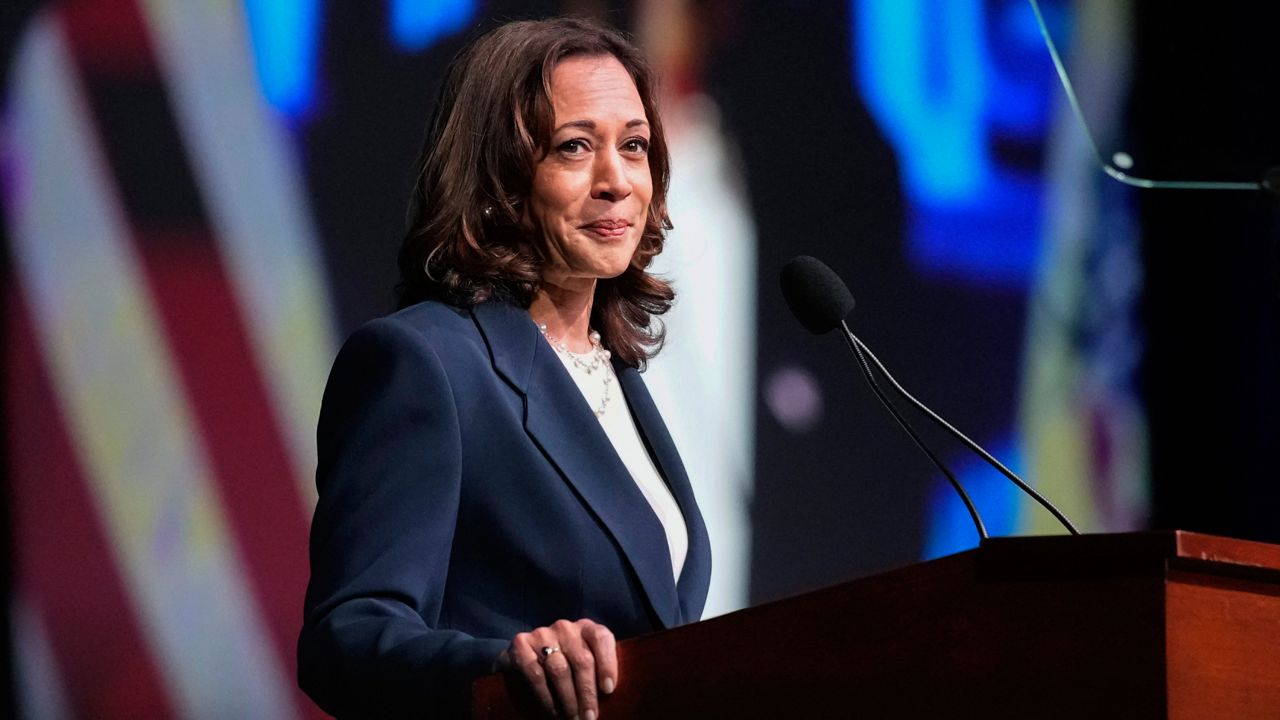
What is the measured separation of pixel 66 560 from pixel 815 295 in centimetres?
146

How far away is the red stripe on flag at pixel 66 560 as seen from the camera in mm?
2549

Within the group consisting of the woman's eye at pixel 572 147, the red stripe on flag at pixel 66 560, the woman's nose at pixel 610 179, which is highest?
the woman's eye at pixel 572 147

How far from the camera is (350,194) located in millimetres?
2922

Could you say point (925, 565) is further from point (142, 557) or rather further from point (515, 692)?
point (142, 557)

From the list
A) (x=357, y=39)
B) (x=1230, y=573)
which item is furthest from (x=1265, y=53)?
(x=1230, y=573)

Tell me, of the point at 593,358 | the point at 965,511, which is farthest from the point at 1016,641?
the point at 965,511

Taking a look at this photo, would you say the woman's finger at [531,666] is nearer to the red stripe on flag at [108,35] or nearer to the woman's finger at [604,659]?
the woman's finger at [604,659]

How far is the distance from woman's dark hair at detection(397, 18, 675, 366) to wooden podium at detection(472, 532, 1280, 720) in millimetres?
742

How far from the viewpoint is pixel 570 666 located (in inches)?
45.8

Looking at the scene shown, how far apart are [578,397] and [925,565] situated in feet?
2.33

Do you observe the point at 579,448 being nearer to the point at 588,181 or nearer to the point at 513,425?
the point at 513,425

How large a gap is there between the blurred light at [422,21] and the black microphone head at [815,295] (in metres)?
1.51

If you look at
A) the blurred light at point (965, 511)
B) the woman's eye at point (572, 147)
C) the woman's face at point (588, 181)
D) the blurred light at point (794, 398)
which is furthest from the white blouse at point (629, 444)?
the blurred light at point (965, 511)

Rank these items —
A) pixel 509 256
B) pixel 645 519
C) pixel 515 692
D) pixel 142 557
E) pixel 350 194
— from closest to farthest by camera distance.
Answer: pixel 515 692 < pixel 645 519 < pixel 509 256 < pixel 142 557 < pixel 350 194
